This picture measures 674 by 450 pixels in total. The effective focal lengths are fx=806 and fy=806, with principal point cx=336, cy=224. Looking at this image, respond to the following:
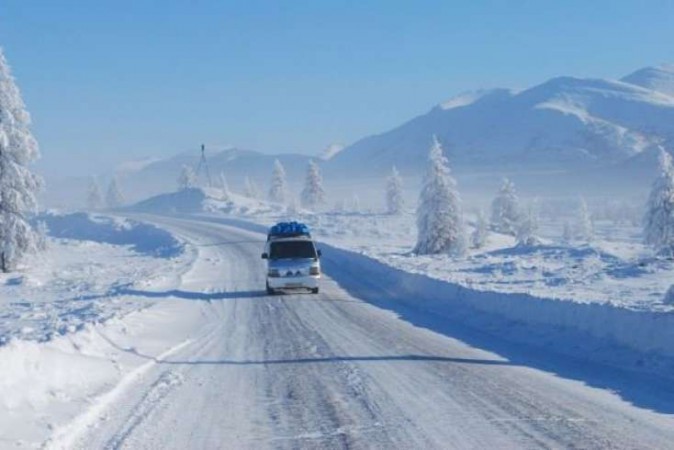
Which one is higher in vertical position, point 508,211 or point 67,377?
point 508,211

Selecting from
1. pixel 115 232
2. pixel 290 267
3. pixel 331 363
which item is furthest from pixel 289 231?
pixel 115 232

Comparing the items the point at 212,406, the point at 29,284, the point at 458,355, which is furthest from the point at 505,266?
the point at 212,406

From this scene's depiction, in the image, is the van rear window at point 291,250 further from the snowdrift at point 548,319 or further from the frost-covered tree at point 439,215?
the frost-covered tree at point 439,215

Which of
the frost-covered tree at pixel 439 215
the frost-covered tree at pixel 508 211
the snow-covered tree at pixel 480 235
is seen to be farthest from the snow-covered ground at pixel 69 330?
the frost-covered tree at pixel 508 211

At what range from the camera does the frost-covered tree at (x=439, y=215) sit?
59938 millimetres

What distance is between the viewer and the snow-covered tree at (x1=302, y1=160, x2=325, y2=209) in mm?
140375

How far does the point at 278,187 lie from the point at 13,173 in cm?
11445

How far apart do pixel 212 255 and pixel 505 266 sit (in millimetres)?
16258

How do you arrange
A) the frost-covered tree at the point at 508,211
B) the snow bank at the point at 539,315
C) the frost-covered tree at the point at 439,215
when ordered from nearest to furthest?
1. the snow bank at the point at 539,315
2. the frost-covered tree at the point at 439,215
3. the frost-covered tree at the point at 508,211

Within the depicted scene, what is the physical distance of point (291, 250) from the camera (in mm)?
27250

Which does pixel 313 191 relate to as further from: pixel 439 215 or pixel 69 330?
pixel 69 330

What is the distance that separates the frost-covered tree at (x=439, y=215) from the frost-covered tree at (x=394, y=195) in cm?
6270

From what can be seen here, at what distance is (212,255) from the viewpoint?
45.2 meters

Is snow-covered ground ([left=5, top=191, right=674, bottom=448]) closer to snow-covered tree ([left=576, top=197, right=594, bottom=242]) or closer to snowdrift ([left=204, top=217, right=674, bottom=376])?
snowdrift ([left=204, top=217, right=674, bottom=376])
